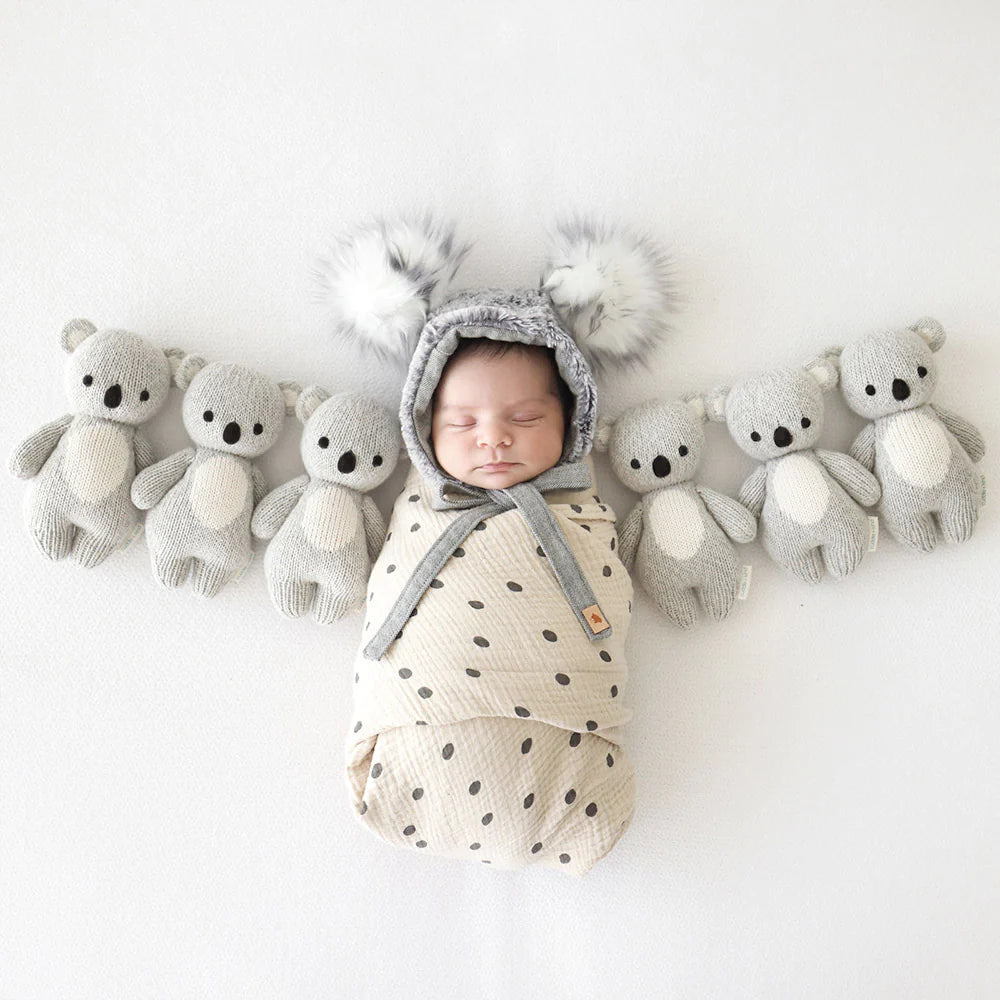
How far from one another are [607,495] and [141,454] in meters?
0.68

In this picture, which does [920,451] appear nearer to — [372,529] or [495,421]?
[495,421]

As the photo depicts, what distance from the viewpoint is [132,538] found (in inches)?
49.9

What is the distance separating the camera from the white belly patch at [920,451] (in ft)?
4.11

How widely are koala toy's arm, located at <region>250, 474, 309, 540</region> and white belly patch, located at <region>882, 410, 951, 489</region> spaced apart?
33.4 inches

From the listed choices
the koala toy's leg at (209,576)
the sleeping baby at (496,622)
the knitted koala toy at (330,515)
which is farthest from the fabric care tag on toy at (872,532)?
the koala toy's leg at (209,576)

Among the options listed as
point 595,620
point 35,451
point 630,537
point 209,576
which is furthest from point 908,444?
point 35,451

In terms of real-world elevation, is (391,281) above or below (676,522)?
above

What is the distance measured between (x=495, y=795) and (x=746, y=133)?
105 cm

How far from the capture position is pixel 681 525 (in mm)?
1262

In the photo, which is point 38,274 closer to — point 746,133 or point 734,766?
point 746,133

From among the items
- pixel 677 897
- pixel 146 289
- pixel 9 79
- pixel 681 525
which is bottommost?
pixel 677 897

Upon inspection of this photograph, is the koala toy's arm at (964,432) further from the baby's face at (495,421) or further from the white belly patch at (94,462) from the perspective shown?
the white belly patch at (94,462)

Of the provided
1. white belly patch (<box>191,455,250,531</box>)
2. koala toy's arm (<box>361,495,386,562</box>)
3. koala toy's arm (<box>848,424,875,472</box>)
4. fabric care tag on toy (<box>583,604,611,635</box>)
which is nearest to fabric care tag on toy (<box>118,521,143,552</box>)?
white belly patch (<box>191,455,250,531</box>)

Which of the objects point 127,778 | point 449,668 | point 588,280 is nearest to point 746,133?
point 588,280
